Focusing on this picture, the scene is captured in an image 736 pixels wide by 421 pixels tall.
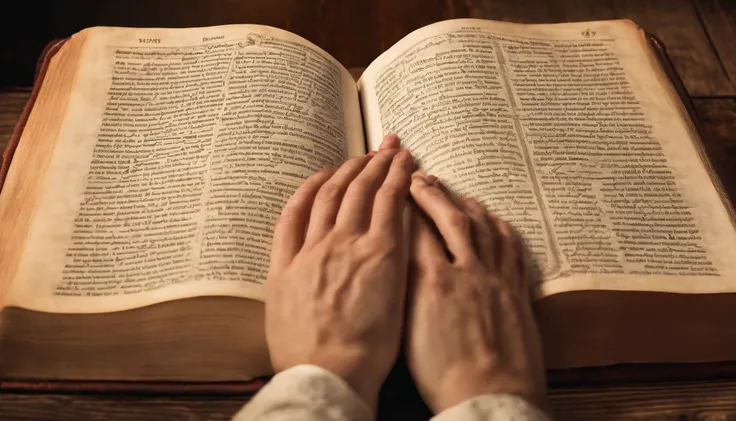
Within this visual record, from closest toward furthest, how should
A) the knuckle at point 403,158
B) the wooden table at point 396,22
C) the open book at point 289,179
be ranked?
1. the open book at point 289,179
2. the knuckle at point 403,158
3. the wooden table at point 396,22

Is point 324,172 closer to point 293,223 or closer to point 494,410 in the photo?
point 293,223

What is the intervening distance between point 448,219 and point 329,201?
112 mm

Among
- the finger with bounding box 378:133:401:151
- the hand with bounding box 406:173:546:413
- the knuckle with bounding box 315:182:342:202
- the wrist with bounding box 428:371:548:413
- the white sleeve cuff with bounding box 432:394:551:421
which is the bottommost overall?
the white sleeve cuff with bounding box 432:394:551:421

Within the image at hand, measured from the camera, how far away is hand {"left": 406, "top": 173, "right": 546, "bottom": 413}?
1.79ft

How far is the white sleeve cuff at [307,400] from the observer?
19.0 inches

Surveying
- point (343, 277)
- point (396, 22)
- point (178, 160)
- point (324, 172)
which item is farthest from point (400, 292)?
point (396, 22)

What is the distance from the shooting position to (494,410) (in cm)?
50

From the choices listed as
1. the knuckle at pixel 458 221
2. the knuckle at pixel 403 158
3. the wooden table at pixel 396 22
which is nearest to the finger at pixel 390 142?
the knuckle at pixel 403 158

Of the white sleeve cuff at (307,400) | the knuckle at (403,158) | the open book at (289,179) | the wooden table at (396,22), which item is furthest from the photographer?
the wooden table at (396,22)

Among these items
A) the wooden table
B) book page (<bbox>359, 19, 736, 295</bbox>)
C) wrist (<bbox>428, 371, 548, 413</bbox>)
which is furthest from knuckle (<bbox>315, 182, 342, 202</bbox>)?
the wooden table

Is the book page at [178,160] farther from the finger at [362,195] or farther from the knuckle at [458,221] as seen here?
the knuckle at [458,221]

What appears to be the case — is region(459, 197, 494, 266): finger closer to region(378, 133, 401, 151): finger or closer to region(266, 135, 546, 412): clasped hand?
region(266, 135, 546, 412): clasped hand

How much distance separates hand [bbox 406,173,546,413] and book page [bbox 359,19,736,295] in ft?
0.10

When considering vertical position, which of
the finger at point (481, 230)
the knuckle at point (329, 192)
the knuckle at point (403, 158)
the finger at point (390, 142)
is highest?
the finger at point (390, 142)
